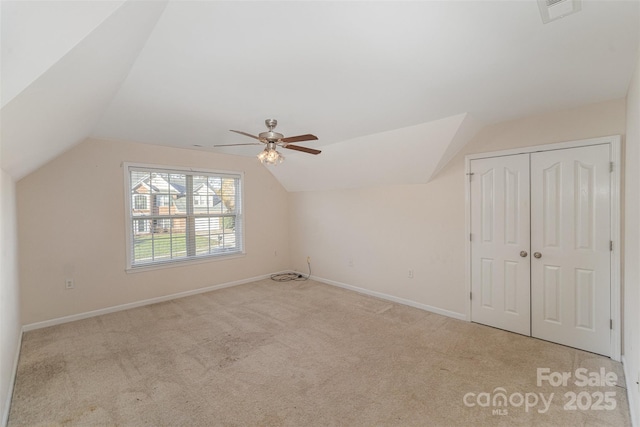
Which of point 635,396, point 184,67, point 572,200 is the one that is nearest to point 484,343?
point 635,396

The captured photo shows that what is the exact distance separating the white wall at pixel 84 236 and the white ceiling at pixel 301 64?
35.3 inches

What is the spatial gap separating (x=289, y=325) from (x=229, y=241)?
237 cm

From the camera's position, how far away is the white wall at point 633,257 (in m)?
1.85

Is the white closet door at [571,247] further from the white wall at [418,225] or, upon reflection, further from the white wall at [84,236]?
the white wall at [84,236]

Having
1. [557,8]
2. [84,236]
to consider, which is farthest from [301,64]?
[84,236]

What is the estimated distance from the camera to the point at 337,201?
16.8ft

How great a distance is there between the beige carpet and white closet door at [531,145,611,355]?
0.23 m

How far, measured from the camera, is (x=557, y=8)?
4.59ft

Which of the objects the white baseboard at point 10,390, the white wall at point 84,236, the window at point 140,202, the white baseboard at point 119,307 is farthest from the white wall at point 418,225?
the white baseboard at point 10,390

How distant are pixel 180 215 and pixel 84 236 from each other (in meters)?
1.23

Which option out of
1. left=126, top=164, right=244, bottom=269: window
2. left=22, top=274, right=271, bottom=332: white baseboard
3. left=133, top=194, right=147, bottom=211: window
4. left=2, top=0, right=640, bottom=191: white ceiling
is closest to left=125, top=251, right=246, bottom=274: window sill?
left=126, top=164, right=244, bottom=269: window

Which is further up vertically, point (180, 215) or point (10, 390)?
point (180, 215)

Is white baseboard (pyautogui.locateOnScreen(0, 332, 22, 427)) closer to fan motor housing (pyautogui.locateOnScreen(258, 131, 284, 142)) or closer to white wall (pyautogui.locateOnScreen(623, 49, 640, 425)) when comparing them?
fan motor housing (pyautogui.locateOnScreen(258, 131, 284, 142))

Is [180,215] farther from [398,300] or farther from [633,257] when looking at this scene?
[633,257]
